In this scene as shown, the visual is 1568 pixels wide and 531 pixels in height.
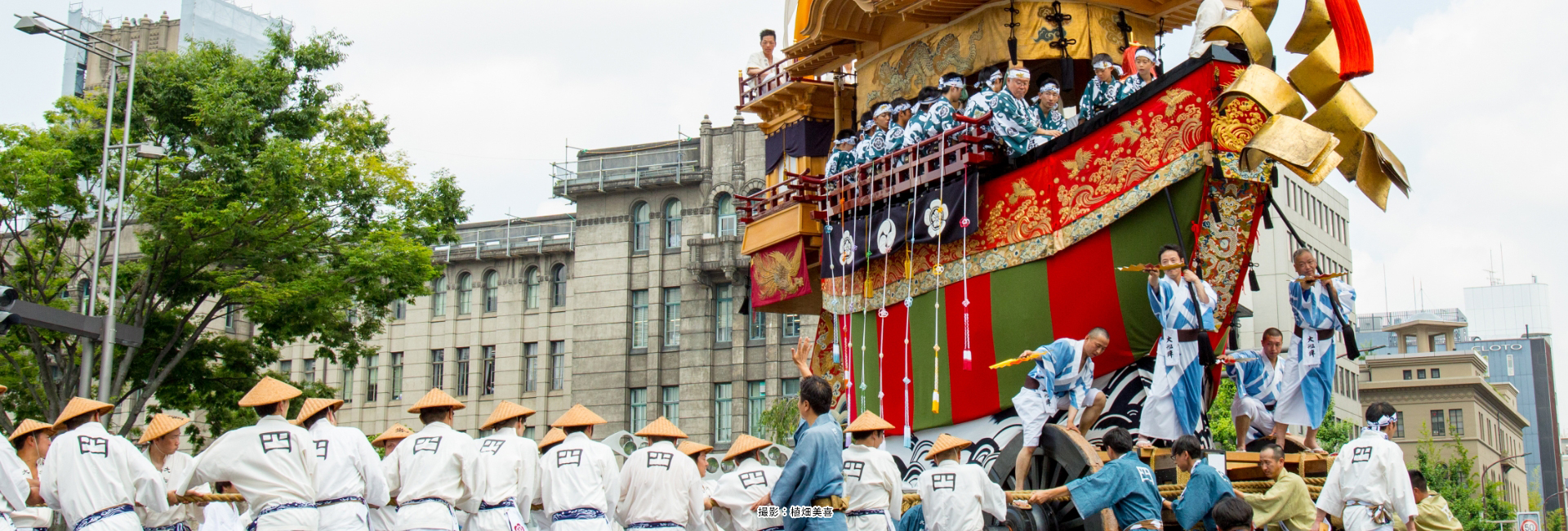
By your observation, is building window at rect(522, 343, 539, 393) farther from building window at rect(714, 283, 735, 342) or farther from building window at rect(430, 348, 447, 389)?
building window at rect(714, 283, 735, 342)

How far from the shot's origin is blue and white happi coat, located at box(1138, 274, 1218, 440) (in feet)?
34.6

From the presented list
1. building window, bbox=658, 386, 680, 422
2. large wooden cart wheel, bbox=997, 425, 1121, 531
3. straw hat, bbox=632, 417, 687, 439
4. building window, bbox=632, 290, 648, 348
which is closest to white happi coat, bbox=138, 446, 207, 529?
straw hat, bbox=632, 417, 687, 439

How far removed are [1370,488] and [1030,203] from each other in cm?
487

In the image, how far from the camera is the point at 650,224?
121 ft

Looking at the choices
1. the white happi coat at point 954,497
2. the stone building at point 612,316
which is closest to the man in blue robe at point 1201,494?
the white happi coat at point 954,497

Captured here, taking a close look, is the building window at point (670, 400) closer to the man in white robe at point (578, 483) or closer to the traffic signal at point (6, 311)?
the traffic signal at point (6, 311)

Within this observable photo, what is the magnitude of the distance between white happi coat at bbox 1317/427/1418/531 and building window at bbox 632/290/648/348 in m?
29.4

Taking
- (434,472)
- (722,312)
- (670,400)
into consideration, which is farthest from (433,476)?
(670,400)

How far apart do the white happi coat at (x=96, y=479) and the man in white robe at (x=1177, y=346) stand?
7.01 m

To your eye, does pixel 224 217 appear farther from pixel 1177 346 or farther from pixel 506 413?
pixel 1177 346

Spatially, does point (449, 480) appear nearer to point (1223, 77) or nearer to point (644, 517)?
point (644, 517)

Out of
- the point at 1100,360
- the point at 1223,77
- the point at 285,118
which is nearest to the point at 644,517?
the point at 1100,360

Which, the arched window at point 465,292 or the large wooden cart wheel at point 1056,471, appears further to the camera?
the arched window at point 465,292

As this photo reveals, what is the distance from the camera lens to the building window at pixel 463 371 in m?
39.2
